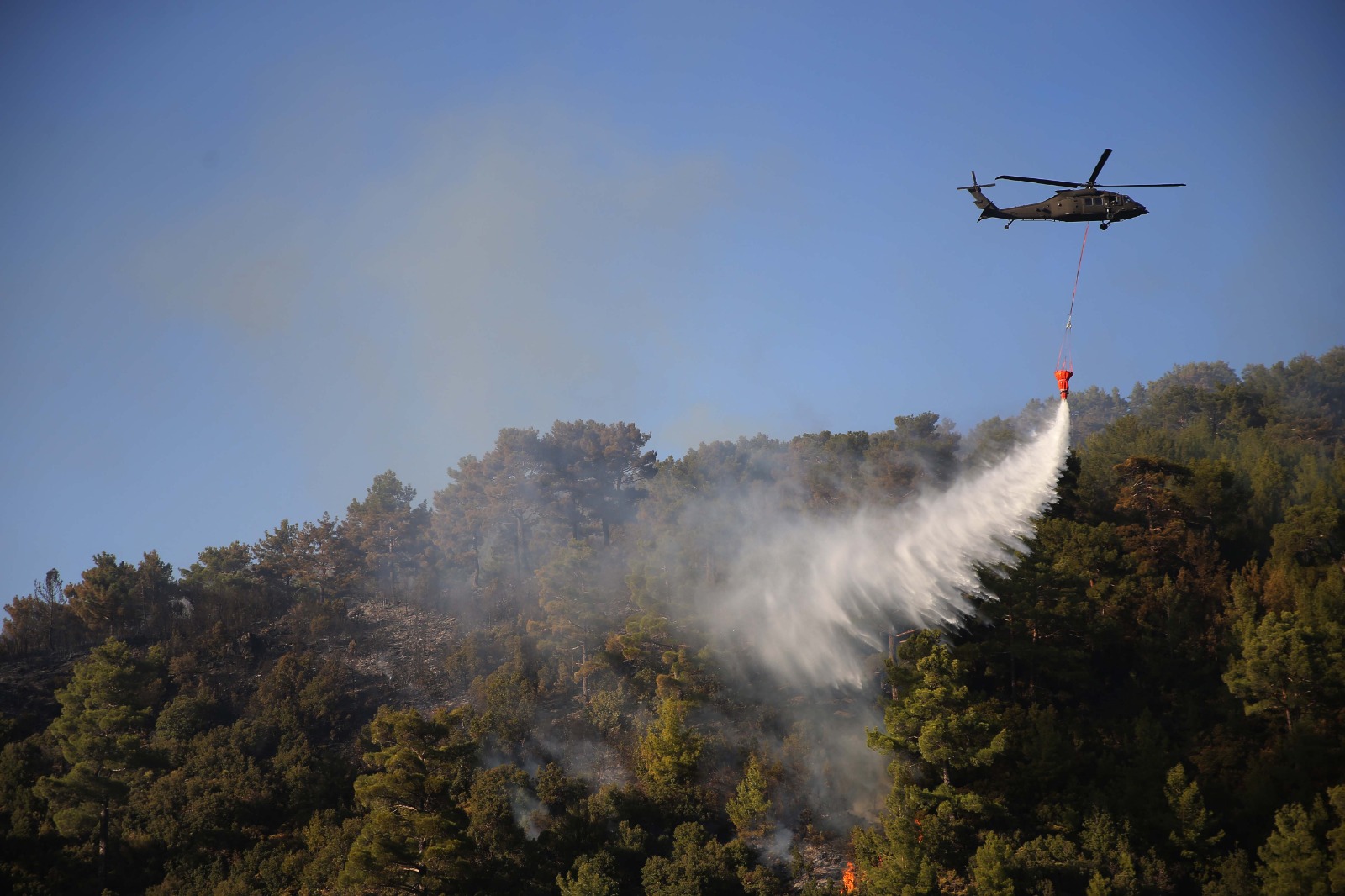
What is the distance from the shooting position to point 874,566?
5053 centimetres

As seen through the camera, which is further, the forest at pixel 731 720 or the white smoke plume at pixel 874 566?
the white smoke plume at pixel 874 566

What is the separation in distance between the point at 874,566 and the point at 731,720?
1244 cm

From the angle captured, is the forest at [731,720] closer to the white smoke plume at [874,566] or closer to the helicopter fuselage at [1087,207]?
the white smoke plume at [874,566]

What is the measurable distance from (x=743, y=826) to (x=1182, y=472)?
33.8m

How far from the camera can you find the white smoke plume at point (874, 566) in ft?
152

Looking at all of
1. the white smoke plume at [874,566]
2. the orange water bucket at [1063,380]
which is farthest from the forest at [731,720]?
the orange water bucket at [1063,380]

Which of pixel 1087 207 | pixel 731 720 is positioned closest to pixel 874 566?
pixel 731 720

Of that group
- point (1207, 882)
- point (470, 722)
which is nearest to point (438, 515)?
point (470, 722)

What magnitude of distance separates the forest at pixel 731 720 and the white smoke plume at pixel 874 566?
1.31m

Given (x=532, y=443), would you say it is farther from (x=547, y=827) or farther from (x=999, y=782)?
(x=999, y=782)

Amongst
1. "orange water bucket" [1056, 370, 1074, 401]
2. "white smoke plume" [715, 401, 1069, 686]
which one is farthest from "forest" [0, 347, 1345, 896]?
"orange water bucket" [1056, 370, 1074, 401]

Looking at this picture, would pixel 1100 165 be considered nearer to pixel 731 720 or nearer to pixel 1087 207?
pixel 1087 207

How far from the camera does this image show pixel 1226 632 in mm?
51906

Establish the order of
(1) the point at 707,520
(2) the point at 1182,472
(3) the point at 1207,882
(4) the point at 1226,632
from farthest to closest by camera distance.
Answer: (1) the point at 707,520, (2) the point at 1182,472, (4) the point at 1226,632, (3) the point at 1207,882
